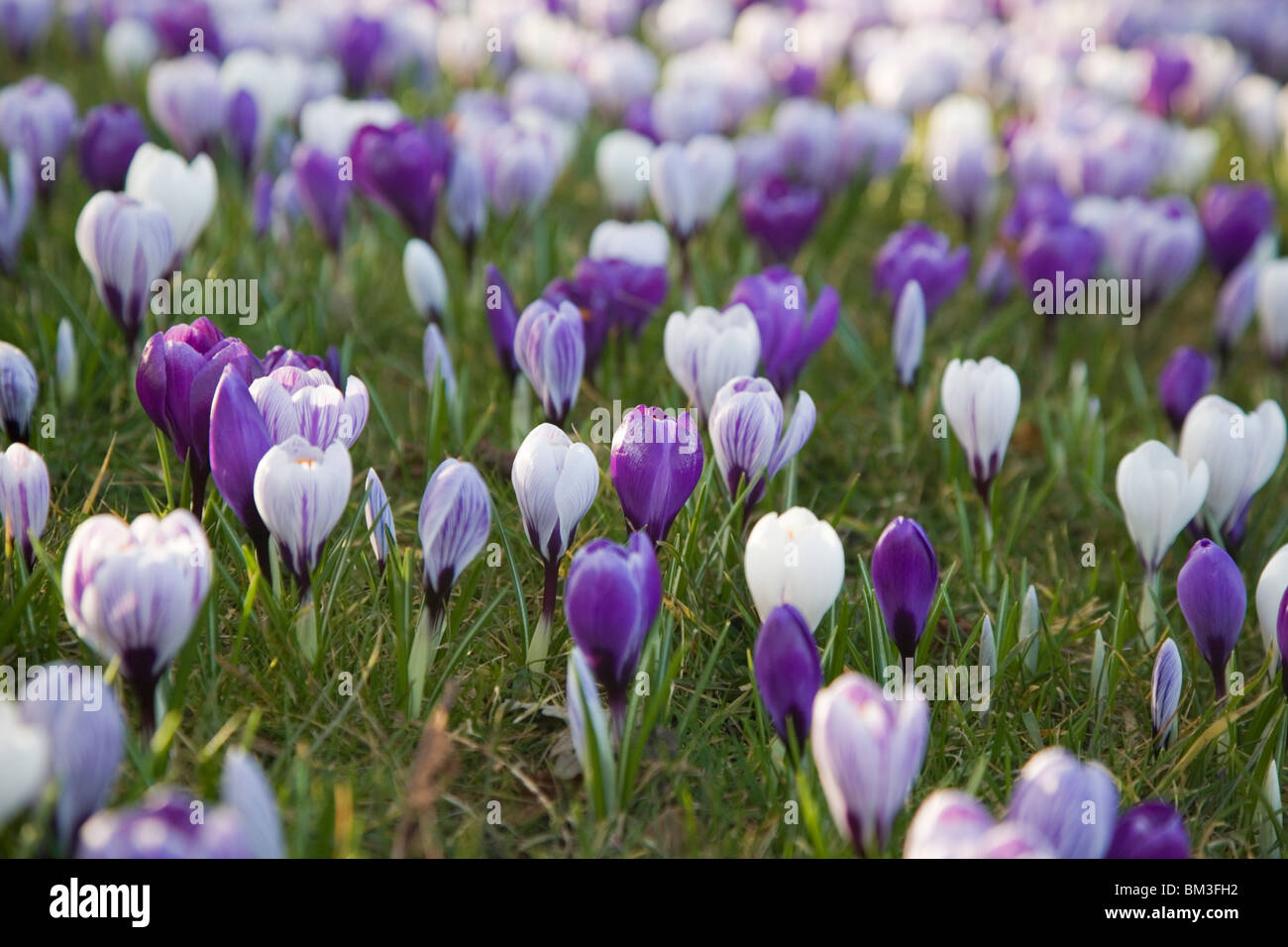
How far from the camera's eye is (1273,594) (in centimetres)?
219

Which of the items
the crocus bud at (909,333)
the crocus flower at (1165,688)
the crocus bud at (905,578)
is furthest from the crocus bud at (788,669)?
the crocus bud at (909,333)

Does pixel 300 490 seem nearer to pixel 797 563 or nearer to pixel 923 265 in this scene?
pixel 797 563

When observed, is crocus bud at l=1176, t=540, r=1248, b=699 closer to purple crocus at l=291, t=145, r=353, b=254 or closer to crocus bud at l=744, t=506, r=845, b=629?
crocus bud at l=744, t=506, r=845, b=629

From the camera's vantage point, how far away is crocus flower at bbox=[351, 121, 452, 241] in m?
3.34

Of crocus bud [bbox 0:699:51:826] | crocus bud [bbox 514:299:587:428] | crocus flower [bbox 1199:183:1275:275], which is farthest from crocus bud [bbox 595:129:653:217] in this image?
crocus bud [bbox 0:699:51:826]

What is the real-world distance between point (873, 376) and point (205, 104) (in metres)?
2.11

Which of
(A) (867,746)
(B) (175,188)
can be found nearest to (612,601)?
(A) (867,746)

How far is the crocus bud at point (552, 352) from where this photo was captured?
2574mm

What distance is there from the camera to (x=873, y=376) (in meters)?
3.24

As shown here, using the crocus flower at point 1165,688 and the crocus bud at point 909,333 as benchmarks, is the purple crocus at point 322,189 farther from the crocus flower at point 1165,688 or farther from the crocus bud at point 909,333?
the crocus flower at point 1165,688

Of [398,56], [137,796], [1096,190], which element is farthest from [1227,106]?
[137,796]

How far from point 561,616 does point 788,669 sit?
565 millimetres

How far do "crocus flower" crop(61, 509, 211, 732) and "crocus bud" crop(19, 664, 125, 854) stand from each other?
0.35 feet
